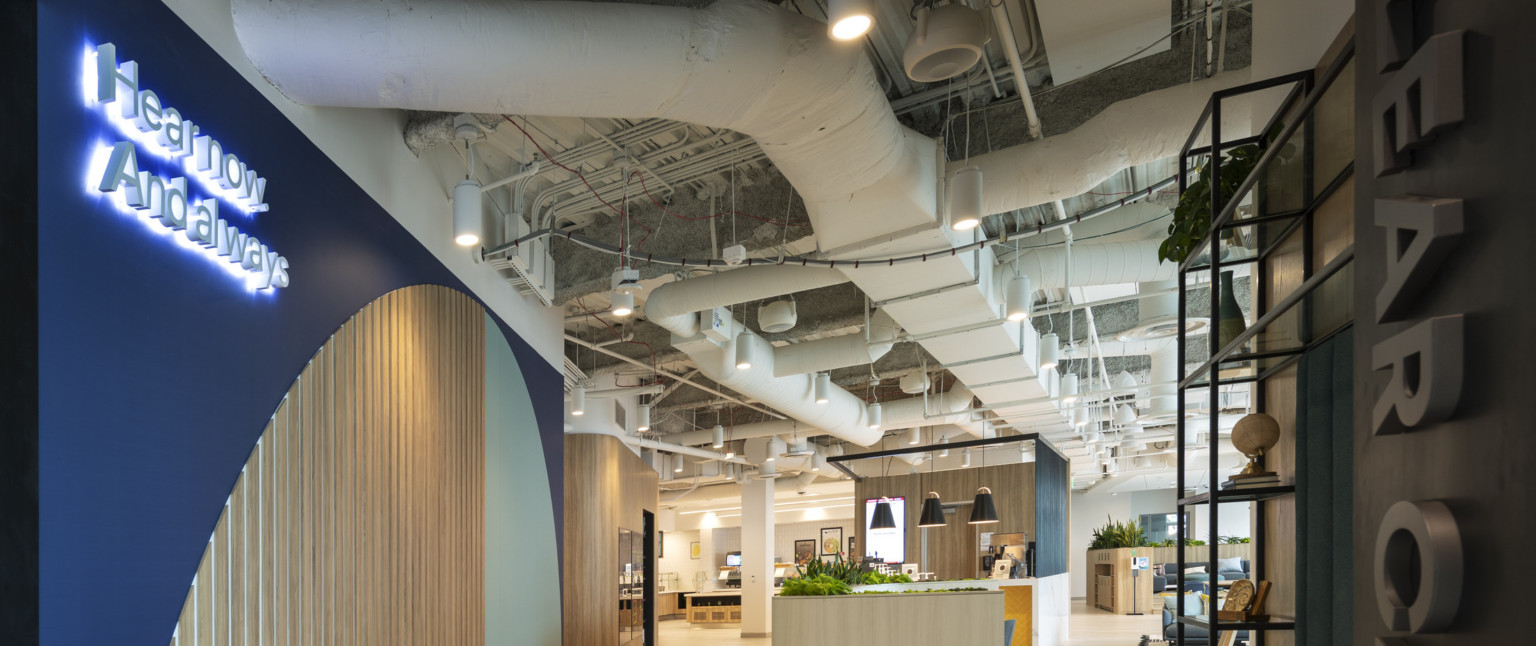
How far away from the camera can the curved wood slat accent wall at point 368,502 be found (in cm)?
391

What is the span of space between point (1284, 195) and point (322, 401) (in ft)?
13.0

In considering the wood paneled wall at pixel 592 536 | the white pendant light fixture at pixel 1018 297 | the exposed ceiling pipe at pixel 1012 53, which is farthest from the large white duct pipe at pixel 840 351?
the exposed ceiling pipe at pixel 1012 53

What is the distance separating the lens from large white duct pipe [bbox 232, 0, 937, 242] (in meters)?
4.09

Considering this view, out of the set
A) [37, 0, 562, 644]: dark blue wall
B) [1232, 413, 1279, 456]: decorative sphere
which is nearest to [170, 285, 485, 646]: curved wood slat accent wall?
[37, 0, 562, 644]: dark blue wall

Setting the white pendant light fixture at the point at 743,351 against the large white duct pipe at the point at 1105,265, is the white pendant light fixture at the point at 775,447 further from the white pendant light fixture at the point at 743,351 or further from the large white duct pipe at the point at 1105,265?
the large white duct pipe at the point at 1105,265

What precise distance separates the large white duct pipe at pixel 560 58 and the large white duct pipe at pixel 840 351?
515 centimetres

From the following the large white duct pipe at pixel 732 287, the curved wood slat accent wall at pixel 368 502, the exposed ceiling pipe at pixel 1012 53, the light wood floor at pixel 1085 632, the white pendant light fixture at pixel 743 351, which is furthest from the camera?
the light wood floor at pixel 1085 632

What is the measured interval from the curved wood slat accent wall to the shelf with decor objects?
11.2 ft

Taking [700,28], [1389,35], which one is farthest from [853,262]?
[1389,35]

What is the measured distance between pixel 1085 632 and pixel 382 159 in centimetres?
1337

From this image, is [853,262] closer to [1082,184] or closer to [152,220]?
[1082,184]

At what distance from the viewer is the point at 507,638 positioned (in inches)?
288

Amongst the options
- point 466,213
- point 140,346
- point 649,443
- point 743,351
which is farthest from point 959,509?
point 140,346

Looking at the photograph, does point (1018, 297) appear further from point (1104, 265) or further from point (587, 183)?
point (587, 183)
